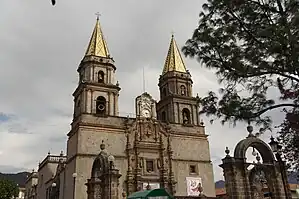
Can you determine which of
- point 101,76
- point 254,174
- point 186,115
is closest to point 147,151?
point 186,115

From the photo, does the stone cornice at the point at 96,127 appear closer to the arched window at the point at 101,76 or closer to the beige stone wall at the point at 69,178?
the beige stone wall at the point at 69,178

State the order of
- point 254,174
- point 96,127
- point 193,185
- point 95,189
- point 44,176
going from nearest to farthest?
point 254,174 < point 95,189 < point 96,127 < point 193,185 < point 44,176

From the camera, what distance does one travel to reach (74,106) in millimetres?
32625

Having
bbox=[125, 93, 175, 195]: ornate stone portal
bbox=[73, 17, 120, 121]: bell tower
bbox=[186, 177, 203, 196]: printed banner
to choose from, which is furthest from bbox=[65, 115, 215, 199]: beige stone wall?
bbox=[73, 17, 120, 121]: bell tower

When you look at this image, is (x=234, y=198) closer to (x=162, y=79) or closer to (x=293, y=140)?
(x=293, y=140)

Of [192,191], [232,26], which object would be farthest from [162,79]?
[232,26]

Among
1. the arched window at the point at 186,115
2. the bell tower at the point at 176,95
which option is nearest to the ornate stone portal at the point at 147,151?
the bell tower at the point at 176,95

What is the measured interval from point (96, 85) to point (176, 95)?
7729 millimetres

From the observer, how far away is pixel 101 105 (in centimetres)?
3095

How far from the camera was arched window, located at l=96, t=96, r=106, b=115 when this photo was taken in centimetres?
3067

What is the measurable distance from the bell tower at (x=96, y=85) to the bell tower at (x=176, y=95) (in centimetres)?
547

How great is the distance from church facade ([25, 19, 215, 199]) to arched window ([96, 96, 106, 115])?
0.02m

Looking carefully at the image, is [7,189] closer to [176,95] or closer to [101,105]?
[101,105]

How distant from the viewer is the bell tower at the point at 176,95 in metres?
33.7
